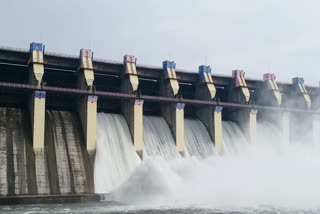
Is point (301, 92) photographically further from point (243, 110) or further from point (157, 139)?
point (157, 139)

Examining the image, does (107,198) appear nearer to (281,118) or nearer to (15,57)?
(15,57)

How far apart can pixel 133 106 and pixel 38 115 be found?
7.71 metres

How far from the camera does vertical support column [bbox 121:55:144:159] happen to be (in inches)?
1312

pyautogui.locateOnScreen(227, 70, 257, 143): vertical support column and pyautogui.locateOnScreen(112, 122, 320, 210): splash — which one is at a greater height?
pyautogui.locateOnScreen(227, 70, 257, 143): vertical support column

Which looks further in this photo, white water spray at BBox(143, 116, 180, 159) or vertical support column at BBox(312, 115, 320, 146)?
vertical support column at BBox(312, 115, 320, 146)

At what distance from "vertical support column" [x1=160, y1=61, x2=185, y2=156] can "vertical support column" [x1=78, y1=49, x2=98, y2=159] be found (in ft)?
23.8

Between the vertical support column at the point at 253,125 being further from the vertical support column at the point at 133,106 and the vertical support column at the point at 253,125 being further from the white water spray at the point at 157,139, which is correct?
the vertical support column at the point at 133,106

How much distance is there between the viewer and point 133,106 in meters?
34.0

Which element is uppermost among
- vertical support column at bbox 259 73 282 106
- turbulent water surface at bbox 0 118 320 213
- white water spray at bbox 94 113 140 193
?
vertical support column at bbox 259 73 282 106

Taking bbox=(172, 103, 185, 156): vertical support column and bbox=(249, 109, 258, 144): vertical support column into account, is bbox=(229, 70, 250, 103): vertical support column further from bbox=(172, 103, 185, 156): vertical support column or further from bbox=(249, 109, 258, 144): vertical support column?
bbox=(172, 103, 185, 156): vertical support column

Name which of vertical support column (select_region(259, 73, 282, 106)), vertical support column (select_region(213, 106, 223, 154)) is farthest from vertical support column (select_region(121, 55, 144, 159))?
vertical support column (select_region(259, 73, 282, 106))

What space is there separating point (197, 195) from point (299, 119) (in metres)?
23.0

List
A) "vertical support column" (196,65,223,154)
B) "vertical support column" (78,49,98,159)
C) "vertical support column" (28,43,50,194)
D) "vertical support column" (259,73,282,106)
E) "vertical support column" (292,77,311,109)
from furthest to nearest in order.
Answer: "vertical support column" (292,77,311,109) < "vertical support column" (259,73,282,106) < "vertical support column" (196,65,223,154) < "vertical support column" (78,49,98,159) < "vertical support column" (28,43,50,194)

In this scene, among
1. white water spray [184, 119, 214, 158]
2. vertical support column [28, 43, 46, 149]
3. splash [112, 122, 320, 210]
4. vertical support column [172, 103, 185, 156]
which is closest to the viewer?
splash [112, 122, 320, 210]
